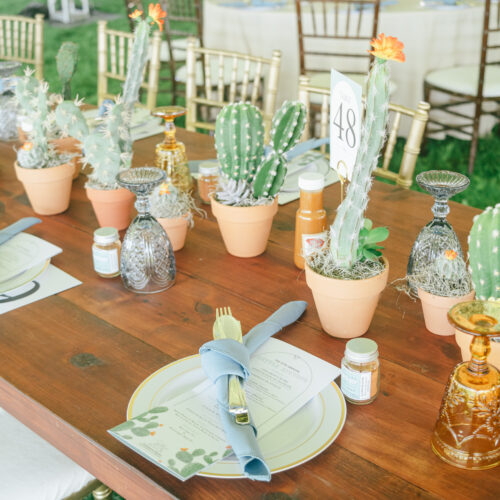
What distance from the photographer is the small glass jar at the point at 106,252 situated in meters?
1.19

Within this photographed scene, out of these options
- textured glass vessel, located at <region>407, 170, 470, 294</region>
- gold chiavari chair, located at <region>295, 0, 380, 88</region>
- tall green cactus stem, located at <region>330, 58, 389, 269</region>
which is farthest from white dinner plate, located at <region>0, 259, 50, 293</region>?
gold chiavari chair, located at <region>295, 0, 380, 88</region>

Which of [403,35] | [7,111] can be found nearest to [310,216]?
[7,111]

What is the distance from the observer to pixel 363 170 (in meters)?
0.92

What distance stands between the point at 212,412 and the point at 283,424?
0.10 m

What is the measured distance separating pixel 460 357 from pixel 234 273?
0.46 meters

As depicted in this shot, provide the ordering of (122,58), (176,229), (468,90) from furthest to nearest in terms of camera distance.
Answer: (468,90), (122,58), (176,229)

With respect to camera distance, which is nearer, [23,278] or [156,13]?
[23,278]

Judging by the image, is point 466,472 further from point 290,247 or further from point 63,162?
point 63,162

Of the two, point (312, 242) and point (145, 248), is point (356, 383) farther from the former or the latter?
point (145, 248)

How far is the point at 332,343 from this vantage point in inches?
40.5

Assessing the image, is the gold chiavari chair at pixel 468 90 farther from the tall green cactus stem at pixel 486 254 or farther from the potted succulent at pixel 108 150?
the tall green cactus stem at pixel 486 254

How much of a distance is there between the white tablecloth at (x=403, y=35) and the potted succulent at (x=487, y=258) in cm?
301

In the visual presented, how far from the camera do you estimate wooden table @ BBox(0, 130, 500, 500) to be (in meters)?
0.77

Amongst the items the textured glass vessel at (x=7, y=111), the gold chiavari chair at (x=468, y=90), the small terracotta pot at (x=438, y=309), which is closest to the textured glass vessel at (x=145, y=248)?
the small terracotta pot at (x=438, y=309)
